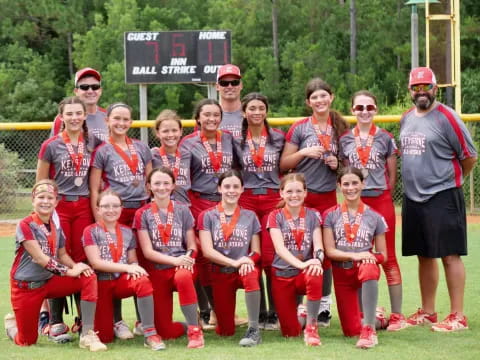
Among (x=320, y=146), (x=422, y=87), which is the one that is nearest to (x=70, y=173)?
(x=320, y=146)

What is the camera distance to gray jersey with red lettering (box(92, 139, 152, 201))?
738 centimetres

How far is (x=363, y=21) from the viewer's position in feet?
110

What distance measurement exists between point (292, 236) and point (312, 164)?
27.9 inches

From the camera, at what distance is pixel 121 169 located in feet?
24.2

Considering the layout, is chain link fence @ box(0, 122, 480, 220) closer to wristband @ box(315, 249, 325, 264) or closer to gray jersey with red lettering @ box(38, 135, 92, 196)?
wristband @ box(315, 249, 325, 264)

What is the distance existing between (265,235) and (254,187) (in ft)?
1.55

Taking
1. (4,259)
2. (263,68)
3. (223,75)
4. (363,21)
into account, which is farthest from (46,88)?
(223,75)

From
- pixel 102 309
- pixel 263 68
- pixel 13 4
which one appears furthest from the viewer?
pixel 13 4

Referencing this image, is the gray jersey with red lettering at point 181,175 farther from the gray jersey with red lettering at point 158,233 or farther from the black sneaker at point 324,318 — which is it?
the black sneaker at point 324,318

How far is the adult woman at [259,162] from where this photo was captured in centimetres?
771

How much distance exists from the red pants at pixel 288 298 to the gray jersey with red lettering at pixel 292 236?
0.32 ft

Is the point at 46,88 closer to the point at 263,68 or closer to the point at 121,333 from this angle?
the point at 263,68

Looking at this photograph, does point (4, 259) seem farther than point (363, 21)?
No

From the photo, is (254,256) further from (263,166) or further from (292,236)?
(263,166)
